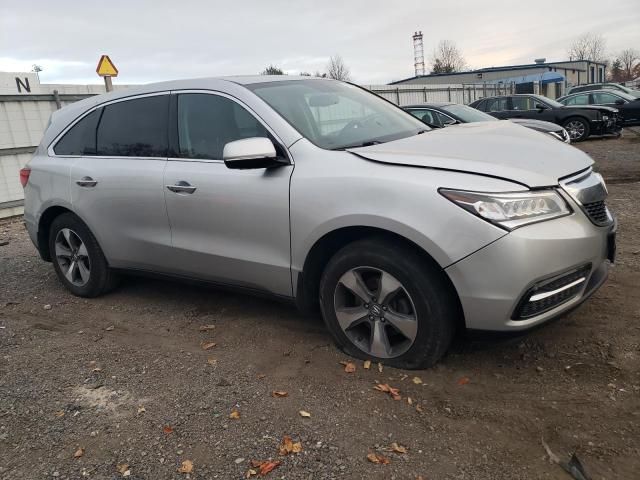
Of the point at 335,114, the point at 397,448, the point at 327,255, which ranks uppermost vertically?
the point at 335,114

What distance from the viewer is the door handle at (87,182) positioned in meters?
4.21

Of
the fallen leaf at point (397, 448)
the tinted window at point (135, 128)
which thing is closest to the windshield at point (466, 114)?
the tinted window at point (135, 128)

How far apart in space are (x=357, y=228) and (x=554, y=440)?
1.40m

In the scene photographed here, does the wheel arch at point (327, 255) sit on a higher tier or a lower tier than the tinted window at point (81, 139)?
lower

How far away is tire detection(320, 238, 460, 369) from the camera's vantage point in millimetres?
2785

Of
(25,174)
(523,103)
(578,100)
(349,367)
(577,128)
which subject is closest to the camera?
(349,367)

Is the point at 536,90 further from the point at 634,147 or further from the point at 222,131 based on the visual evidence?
the point at 222,131

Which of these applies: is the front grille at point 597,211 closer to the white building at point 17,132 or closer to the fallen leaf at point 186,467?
the fallen leaf at point 186,467

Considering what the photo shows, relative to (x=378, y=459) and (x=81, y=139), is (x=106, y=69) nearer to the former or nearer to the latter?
(x=81, y=139)

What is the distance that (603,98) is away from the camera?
697 inches

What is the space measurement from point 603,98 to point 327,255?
17.8 m

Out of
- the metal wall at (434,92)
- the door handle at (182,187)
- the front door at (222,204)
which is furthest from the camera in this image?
the metal wall at (434,92)

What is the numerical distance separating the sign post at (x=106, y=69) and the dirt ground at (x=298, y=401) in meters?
7.10

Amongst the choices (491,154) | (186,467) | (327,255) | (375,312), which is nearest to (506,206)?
(491,154)
